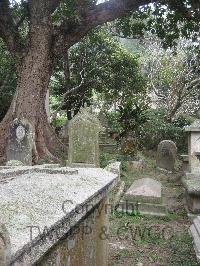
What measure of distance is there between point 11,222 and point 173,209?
20.5ft

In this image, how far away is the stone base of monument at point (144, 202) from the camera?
6.85m

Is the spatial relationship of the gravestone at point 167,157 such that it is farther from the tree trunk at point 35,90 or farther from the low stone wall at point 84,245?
the low stone wall at point 84,245

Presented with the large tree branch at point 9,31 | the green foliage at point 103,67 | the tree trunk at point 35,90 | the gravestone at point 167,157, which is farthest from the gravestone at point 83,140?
the green foliage at point 103,67

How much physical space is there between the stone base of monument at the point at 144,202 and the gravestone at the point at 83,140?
2.19 meters

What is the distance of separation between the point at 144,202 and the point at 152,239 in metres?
1.43

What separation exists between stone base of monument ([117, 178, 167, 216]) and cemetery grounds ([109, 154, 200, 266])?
0.64ft

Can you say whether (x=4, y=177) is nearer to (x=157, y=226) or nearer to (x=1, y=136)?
(x=157, y=226)

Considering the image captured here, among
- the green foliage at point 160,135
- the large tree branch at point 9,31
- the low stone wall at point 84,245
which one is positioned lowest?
the low stone wall at point 84,245

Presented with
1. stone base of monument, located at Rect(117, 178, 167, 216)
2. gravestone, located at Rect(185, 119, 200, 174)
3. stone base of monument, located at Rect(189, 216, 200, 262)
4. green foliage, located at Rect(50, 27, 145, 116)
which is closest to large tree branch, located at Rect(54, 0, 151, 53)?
gravestone, located at Rect(185, 119, 200, 174)

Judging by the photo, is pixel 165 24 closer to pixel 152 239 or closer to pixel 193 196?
pixel 193 196

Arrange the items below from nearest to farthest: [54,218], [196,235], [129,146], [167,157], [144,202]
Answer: [54,218] → [196,235] → [144,202] → [167,157] → [129,146]

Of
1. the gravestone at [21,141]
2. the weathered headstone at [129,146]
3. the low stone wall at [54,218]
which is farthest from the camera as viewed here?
the weathered headstone at [129,146]

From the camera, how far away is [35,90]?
10.1 metres

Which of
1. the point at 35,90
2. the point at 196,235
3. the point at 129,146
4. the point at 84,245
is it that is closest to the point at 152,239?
the point at 196,235
